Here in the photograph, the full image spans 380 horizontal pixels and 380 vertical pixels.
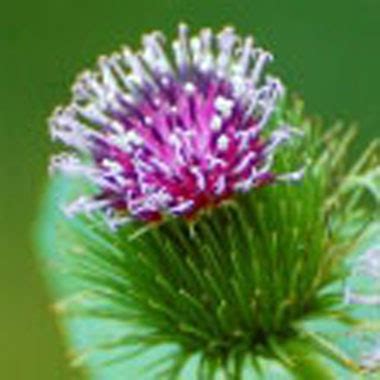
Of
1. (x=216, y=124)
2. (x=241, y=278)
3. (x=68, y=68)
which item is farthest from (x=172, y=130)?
(x=68, y=68)

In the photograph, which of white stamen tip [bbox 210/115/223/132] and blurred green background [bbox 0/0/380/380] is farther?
blurred green background [bbox 0/0/380/380]

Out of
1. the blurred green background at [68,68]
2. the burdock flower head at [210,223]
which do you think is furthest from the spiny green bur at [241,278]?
the blurred green background at [68,68]

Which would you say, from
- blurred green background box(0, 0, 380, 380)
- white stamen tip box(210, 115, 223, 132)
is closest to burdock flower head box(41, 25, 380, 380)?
white stamen tip box(210, 115, 223, 132)

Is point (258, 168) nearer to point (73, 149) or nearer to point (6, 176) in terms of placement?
point (73, 149)

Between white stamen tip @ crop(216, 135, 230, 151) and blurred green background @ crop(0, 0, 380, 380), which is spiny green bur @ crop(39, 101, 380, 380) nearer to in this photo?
white stamen tip @ crop(216, 135, 230, 151)

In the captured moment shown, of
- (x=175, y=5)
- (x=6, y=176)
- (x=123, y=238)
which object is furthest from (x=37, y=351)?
(x=123, y=238)

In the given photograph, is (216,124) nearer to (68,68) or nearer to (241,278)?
(241,278)

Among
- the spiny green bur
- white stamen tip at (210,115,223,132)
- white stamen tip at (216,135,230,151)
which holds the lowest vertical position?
the spiny green bur
